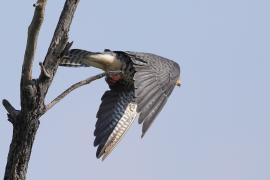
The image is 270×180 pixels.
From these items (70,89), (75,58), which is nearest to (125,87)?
(75,58)

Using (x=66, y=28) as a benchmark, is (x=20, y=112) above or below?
below

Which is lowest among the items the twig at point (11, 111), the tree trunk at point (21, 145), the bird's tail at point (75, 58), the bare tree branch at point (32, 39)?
the tree trunk at point (21, 145)

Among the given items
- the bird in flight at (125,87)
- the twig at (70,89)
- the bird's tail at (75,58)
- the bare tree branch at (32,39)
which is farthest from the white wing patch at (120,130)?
the bare tree branch at (32,39)

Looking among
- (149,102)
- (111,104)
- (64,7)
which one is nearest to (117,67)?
(111,104)

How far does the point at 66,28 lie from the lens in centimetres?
564

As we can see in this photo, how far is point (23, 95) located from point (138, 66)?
2867 millimetres

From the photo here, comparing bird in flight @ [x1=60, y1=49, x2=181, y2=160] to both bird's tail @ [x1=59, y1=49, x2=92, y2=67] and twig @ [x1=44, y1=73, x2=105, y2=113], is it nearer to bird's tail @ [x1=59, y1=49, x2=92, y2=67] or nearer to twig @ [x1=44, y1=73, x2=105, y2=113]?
bird's tail @ [x1=59, y1=49, x2=92, y2=67]

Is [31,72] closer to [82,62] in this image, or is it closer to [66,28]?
[66,28]

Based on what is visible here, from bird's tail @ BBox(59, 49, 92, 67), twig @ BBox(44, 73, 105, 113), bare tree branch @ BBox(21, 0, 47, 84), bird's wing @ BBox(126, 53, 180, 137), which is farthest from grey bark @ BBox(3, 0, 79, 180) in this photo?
bird's tail @ BBox(59, 49, 92, 67)

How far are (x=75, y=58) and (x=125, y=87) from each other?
1669 mm

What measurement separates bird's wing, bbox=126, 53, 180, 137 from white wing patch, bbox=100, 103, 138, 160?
1.06 meters

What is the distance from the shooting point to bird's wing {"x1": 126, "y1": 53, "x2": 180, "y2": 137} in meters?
6.95

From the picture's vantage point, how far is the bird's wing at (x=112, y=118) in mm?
8695

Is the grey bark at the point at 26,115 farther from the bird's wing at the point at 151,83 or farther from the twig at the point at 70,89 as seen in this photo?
the bird's wing at the point at 151,83
